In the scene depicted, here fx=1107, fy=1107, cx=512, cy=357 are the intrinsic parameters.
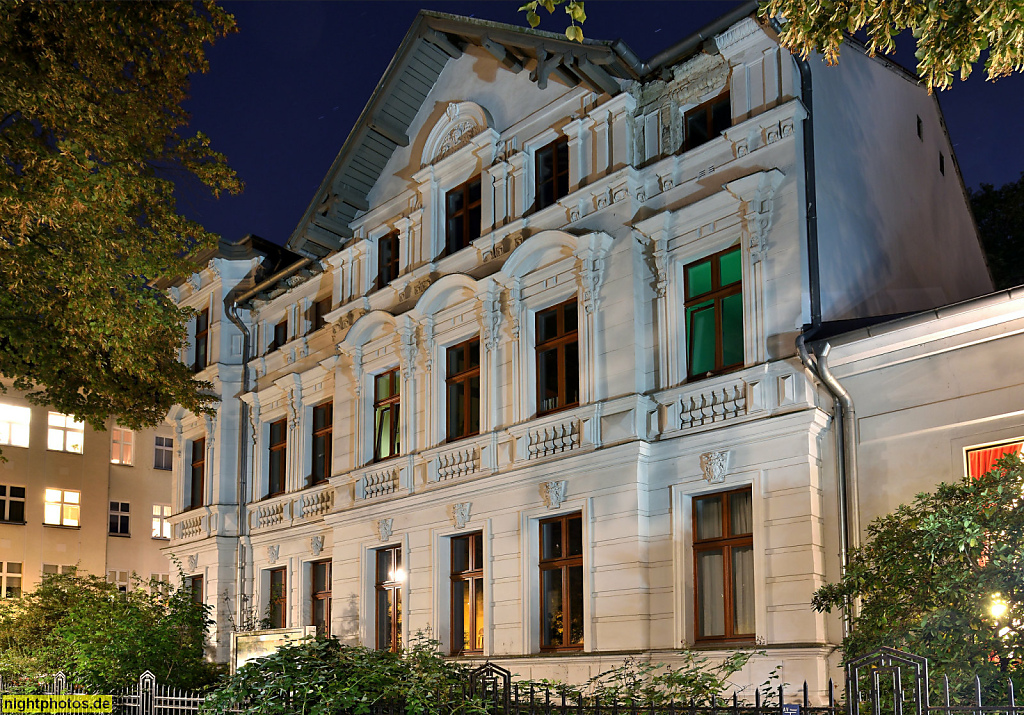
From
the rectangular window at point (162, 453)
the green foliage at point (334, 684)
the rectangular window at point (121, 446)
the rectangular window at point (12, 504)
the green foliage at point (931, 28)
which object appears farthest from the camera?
the rectangular window at point (162, 453)

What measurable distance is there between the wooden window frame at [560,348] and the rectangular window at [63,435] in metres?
22.2

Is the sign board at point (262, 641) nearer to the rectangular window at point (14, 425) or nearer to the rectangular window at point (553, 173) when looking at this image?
the rectangular window at point (553, 173)

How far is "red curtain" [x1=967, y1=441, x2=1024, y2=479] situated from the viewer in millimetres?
13172

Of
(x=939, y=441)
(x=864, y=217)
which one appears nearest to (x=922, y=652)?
(x=939, y=441)

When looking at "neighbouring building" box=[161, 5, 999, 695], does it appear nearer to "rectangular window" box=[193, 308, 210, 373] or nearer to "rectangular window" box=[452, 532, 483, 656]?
"rectangular window" box=[452, 532, 483, 656]

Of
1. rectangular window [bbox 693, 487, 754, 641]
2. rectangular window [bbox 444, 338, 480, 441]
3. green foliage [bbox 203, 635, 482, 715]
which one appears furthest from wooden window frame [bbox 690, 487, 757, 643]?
rectangular window [bbox 444, 338, 480, 441]

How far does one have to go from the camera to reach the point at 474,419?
65.1ft

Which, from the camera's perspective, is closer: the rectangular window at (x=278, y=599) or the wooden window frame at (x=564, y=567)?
the wooden window frame at (x=564, y=567)

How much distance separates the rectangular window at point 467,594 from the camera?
62.6ft

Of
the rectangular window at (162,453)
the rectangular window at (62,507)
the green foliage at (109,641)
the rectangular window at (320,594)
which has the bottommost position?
the green foliage at (109,641)

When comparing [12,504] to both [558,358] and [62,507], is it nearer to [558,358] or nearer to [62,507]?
[62,507]

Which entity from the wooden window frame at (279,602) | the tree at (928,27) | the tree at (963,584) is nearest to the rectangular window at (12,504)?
the wooden window frame at (279,602)

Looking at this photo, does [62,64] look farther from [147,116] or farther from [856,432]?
[856,432]

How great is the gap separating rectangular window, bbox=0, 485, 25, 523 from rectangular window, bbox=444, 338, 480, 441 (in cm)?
1998
